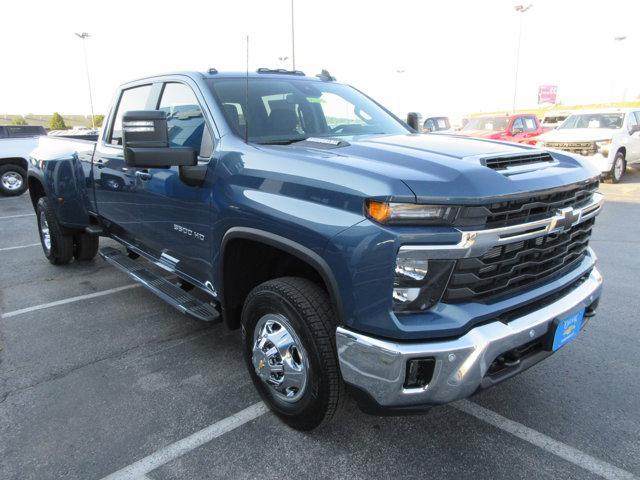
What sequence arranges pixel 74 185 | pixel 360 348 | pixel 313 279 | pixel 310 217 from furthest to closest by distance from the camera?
pixel 74 185
pixel 313 279
pixel 310 217
pixel 360 348

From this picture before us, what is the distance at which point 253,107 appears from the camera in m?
3.21

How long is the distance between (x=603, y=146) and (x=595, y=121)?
179cm

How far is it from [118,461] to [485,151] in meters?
2.46

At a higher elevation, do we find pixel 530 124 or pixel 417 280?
pixel 530 124

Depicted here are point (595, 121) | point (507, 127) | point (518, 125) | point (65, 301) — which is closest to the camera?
point (65, 301)

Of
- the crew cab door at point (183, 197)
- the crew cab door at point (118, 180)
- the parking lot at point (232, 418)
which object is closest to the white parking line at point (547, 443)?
the parking lot at point (232, 418)

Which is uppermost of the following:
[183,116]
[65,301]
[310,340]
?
[183,116]

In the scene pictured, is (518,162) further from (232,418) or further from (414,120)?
(232,418)

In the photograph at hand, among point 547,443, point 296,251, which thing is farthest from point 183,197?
point 547,443

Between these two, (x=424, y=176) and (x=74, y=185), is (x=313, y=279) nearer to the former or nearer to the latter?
(x=424, y=176)

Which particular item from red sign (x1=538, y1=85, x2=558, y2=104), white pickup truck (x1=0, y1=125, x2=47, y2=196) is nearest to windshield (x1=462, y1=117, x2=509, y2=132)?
white pickup truck (x1=0, y1=125, x2=47, y2=196)

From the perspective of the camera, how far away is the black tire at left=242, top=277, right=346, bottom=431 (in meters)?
2.29

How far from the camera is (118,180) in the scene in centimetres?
412

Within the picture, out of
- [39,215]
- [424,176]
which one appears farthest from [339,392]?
[39,215]
